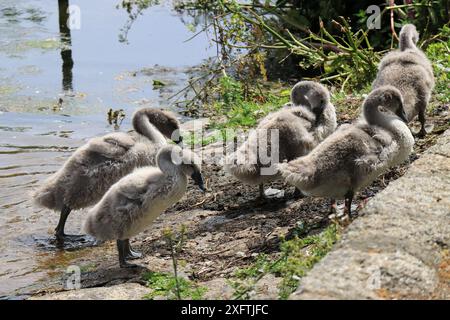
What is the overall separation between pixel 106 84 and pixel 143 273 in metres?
7.53

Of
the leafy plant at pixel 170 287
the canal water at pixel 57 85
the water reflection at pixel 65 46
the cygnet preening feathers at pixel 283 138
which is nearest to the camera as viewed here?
the leafy plant at pixel 170 287

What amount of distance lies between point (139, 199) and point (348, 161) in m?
1.60

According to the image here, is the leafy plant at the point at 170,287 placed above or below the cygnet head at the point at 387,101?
below

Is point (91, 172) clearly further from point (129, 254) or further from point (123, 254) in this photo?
point (123, 254)

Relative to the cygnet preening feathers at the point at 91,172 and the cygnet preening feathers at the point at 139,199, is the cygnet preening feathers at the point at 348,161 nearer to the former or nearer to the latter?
the cygnet preening feathers at the point at 139,199

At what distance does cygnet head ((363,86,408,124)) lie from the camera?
6.76 metres

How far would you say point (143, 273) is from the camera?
6.05 m

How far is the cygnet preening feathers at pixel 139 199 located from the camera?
626cm

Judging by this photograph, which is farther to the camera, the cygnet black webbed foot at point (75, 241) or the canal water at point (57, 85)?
the canal water at point (57, 85)

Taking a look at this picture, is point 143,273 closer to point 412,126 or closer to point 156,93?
point 412,126

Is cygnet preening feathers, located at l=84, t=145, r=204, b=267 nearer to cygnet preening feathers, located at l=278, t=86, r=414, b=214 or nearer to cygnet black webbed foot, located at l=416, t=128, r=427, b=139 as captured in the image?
cygnet preening feathers, located at l=278, t=86, r=414, b=214

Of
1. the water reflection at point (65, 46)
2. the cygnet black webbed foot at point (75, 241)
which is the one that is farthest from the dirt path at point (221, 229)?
the water reflection at point (65, 46)

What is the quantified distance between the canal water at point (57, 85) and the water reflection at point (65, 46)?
0.06 ft
